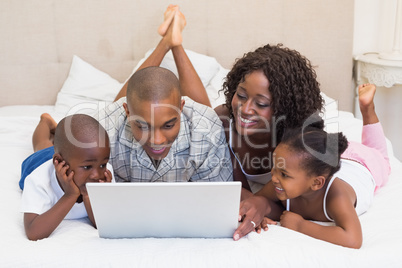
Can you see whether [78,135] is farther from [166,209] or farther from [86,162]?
[166,209]

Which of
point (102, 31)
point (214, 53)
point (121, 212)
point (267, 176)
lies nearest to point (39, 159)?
Result: point (121, 212)

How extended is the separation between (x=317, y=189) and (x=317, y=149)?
0.13 metres

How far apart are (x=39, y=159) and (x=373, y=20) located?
207cm

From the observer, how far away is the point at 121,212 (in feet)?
3.85

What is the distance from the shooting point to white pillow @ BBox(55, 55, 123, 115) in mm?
2467

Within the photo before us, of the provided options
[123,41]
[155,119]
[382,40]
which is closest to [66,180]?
[155,119]

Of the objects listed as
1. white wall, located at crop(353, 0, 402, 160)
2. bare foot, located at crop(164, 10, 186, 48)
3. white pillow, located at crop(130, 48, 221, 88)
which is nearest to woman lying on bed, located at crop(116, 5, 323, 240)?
bare foot, located at crop(164, 10, 186, 48)

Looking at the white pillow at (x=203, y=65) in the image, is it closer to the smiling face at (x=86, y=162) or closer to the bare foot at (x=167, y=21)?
the bare foot at (x=167, y=21)

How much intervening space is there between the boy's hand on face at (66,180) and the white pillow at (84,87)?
1.13 metres

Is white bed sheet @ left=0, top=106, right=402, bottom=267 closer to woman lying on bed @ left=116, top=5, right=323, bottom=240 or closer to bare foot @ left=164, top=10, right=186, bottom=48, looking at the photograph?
woman lying on bed @ left=116, top=5, right=323, bottom=240

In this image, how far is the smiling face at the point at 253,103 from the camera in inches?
59.1

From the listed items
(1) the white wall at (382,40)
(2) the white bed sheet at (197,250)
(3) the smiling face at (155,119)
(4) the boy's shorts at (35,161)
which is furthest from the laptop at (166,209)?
(1) the white wall at (382,40)

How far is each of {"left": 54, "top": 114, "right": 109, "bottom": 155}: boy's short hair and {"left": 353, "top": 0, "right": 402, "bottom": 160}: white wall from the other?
1961 mm

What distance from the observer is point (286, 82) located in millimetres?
1518
